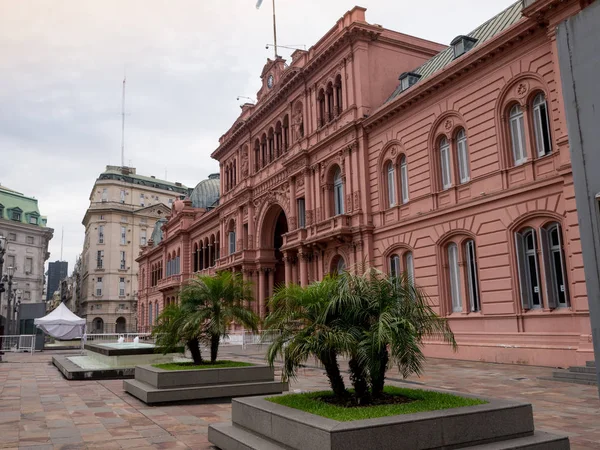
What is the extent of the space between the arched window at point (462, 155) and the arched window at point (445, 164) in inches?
21.2

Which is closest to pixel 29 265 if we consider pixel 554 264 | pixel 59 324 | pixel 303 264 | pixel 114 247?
pixel 114 247

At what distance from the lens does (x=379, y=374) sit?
24.5ft

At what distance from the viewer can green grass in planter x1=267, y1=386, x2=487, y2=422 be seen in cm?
652

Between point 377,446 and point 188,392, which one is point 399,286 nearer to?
point 377,446

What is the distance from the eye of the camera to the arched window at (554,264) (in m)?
18.6

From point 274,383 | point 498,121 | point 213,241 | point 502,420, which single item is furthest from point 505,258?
point 213,241

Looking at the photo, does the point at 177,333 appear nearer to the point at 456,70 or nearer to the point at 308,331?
the point at 308,331

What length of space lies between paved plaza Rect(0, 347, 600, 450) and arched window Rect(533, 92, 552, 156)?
7.58 meters

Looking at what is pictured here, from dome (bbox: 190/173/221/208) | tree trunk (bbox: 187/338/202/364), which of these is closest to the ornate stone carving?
tree trunk (bbox: 187/338/202/364)

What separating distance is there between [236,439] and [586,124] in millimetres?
6634

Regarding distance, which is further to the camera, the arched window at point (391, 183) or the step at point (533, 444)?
the arched window at point (391, 183)

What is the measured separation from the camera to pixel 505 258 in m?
20.4

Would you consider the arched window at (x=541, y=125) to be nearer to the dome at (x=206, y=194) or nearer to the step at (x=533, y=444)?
the step at (x=533, y=444)

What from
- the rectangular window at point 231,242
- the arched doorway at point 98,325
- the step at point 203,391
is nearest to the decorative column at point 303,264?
the rectangular window at point 231,242
